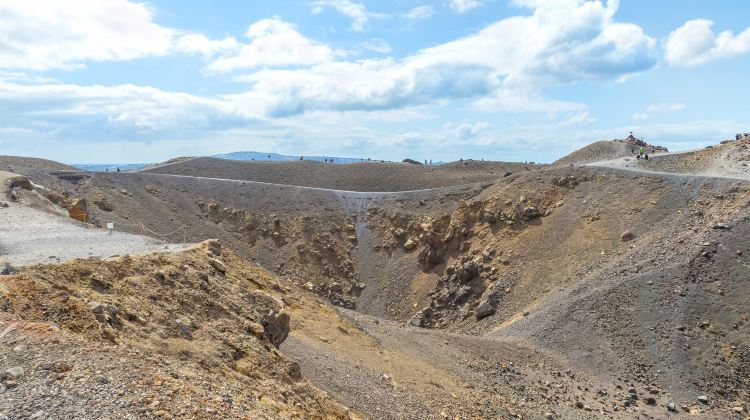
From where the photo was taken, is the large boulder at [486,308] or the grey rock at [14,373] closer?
the grey rock at [14,373]

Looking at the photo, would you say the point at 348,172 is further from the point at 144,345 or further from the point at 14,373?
the point at 14,373

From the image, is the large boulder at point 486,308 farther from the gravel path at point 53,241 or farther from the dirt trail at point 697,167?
the gravel path at point 53,241

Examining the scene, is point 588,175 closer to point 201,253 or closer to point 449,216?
point 449,216

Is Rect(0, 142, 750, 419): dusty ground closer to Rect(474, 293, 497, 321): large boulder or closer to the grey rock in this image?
Rect(474, 293, 497, 321): large boulder

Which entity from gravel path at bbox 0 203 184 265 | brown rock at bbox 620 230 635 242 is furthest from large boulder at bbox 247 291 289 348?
brown rock at bbox 620 230 635 242

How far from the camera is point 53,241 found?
18281mm

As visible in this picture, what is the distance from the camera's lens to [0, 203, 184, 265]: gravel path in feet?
50.2

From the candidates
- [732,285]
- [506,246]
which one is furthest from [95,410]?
[506,246]

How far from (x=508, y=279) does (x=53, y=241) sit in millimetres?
22969

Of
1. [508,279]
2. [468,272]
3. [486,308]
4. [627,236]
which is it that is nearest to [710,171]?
[627,236]

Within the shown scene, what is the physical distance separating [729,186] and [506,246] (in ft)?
42.6

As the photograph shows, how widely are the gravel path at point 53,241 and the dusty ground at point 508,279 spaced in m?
5.36

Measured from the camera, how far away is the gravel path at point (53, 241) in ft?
50.2

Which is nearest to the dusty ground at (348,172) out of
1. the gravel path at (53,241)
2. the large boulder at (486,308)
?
the large boulder at (486,308)
